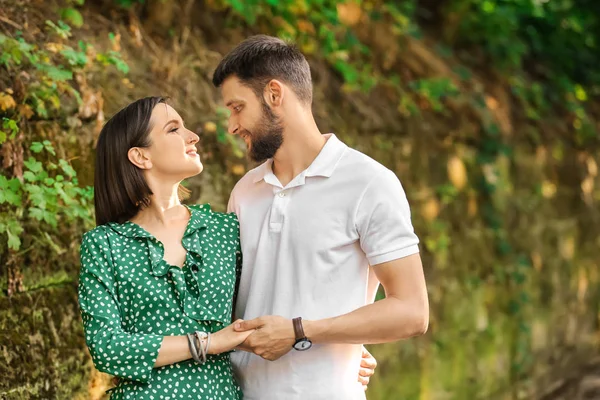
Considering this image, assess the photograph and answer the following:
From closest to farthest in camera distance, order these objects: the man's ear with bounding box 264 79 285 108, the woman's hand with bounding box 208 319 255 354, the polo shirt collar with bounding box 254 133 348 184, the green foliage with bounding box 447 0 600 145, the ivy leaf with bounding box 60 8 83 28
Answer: the woman's hand with bounding box 208 319 255 354 → the polo shirt collar with bounding box 254 133 348 184 → the man's ear with bounding box 264 79 285 108 → the ivy leaf with bounding box 60 8 83 28 → the green foliage with bounding box 447 0 600 145

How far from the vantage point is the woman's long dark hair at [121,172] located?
2498mm

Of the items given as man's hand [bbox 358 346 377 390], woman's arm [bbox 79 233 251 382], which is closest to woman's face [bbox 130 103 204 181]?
woman's arm [bbox 79 233 251 382]

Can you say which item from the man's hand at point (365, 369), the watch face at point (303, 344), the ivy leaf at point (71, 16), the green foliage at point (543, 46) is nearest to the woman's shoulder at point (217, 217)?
the watch face at point (303, 344)

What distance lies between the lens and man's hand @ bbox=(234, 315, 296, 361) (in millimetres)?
2377

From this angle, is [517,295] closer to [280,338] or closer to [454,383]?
Result: [454,383]

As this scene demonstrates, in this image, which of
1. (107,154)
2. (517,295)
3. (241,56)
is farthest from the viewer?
(517,295)

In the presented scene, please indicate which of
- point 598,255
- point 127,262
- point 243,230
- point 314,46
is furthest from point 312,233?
point 598,255

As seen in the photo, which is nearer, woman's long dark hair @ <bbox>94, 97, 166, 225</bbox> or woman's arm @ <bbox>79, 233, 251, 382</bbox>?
woman's arm @ <bbox>79, 233, 251, 382</bbox>

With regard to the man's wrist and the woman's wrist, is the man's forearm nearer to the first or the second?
the man's wrist

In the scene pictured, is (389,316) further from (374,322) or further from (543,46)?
(543,46)

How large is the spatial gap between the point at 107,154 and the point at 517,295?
16.2ft

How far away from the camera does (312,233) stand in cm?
253

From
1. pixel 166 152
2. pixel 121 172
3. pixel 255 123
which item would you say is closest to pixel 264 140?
pixel 255 123

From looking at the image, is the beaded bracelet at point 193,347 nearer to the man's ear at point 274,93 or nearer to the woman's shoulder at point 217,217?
the woman's shoulder at point 217,217
